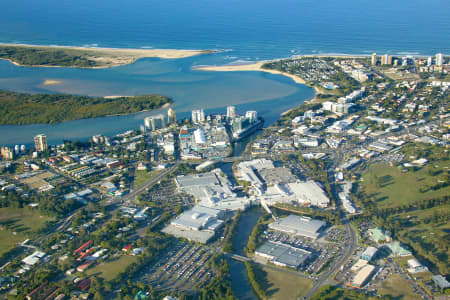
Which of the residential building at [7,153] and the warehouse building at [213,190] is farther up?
the residential building at [7,153]

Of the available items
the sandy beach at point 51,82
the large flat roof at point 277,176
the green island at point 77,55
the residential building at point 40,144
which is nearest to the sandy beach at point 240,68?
the green island at point 77,55

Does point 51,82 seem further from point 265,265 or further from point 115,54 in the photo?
point 265,265

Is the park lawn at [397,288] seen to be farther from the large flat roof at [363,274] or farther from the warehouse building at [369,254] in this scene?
the warehouse building at [369,254]

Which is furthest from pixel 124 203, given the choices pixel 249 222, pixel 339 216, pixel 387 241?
pixel 387 241

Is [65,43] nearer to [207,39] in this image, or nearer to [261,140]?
[207,39]

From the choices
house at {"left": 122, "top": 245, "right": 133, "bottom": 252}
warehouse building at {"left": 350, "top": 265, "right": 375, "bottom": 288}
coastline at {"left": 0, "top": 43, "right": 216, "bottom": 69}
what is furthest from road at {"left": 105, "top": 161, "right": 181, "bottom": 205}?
coastline at {"left": 0, "top": 43, "right": 216, "bottom": 69}

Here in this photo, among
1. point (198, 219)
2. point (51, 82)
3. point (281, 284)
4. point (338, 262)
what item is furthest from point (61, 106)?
point (338, 262)

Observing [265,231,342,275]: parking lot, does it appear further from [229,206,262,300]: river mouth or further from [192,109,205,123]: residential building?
[192,109,205,123]: residential building
